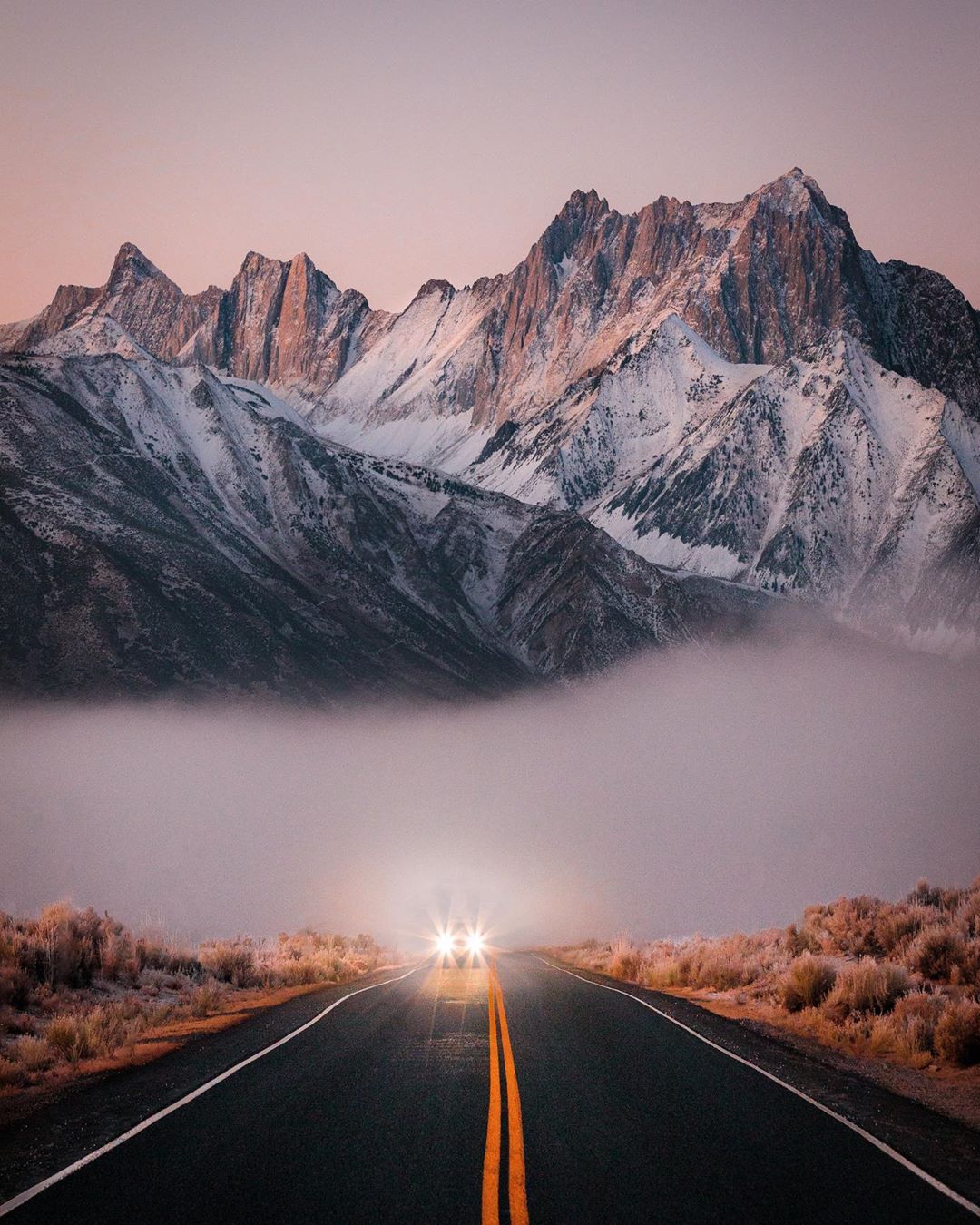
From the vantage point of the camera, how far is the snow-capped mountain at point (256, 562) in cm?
10338

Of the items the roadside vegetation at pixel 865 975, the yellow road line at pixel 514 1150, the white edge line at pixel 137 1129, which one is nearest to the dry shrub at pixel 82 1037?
the white edge line at pixel 137 1129

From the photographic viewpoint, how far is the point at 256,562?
13538 centimetres

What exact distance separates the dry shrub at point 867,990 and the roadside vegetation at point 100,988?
32.6 ft

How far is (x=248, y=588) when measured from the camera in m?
125

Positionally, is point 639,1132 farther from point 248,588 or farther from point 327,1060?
point 248,588

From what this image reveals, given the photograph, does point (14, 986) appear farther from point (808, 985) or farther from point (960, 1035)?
point (960, 1035)

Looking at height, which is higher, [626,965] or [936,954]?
[936,954]

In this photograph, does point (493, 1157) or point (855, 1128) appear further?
point (855, 1128)

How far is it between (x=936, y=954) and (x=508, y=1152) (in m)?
12.0

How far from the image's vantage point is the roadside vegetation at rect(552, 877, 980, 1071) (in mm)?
13898

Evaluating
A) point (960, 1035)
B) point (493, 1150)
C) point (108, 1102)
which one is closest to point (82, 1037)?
point (108, 1102)

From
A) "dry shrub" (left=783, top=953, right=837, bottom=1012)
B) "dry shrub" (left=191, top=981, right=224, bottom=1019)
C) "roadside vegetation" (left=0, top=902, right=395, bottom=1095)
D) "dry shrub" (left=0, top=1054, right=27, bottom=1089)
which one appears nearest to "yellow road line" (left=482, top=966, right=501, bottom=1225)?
"roadside vegetation" (left=0, top=902, right=395, bottom=1095)

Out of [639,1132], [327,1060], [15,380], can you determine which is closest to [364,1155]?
[639,1132]

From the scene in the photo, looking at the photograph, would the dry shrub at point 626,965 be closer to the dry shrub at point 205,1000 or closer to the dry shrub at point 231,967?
the dry shrub at point 231,967
